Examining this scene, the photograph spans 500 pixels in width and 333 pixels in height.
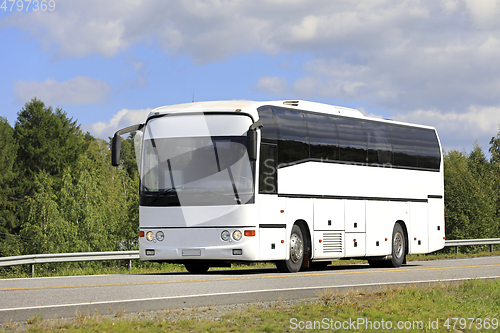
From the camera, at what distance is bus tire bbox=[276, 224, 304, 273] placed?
17.7m

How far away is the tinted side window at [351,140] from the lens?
1986 centimetres

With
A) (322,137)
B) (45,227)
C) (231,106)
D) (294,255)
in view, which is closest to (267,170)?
(231,106)

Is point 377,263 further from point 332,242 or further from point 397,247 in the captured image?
point 332,242

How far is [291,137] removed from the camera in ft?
58.3

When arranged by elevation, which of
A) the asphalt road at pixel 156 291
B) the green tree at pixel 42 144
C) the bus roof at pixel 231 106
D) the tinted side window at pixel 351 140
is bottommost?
the asphalt road at pixel 156 291

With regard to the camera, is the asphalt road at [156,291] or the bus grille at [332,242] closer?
the asphalt road at [156,291]

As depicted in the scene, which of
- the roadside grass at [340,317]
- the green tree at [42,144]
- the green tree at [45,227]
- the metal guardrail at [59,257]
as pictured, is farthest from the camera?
the green tree at [42,144]

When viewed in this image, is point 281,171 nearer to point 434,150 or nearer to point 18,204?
point 434,150

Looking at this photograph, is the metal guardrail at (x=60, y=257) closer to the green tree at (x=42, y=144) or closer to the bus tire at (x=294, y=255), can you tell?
the bus tire at (x=294, y=255)

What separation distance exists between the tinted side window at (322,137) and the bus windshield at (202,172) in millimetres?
2865

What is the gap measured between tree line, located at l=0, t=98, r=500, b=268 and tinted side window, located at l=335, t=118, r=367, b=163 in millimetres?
32196

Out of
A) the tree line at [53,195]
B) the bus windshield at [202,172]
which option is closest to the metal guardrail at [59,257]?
the bus windshield at [202,172]

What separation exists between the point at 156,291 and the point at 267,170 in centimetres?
515

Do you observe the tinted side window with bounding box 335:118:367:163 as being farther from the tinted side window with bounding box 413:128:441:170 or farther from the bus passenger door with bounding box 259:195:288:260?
the bus passenger door with bounding box 259:195:288:260
